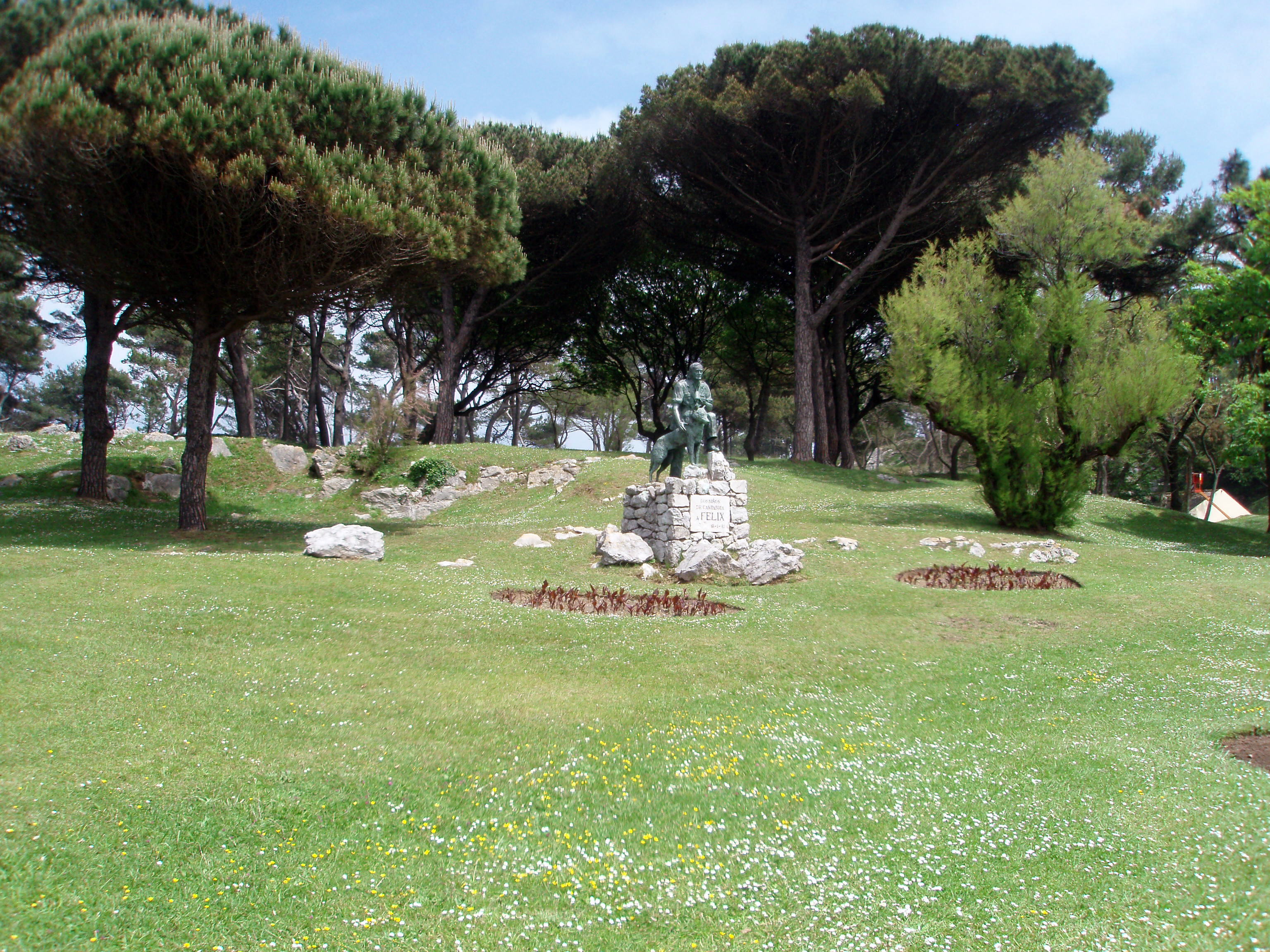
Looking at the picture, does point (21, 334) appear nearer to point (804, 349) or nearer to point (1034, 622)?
point (804, 349)

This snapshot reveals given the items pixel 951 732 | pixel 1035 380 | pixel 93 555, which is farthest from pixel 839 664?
pixel 1035 380

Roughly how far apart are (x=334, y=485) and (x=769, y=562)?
20523 millimetres

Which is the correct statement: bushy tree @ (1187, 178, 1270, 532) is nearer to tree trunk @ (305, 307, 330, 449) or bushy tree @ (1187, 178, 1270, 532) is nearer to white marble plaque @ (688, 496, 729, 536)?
white marble plaque @ (688, 496, 729, 536)

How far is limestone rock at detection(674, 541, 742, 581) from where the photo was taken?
647 inches

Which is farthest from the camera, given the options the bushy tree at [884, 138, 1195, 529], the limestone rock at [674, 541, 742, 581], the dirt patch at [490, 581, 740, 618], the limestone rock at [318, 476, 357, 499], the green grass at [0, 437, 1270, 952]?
the limestone rock at [318, 476, 357, 499]

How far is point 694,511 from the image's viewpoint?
18078 millimetres

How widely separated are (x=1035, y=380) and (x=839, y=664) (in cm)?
1886

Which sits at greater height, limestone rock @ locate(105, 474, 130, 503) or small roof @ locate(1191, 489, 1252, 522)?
small roof @ locate(1191, 489, 1252, 522)

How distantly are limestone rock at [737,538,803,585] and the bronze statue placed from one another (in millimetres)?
3172

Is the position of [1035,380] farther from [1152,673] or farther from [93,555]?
[93,555]

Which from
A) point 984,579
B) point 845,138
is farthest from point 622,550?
point 845,138

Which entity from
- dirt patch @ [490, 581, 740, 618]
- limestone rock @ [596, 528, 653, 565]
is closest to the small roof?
limestone rock @ [596, 528, 653, 565]

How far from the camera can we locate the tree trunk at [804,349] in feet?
118

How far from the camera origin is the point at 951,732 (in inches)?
332
